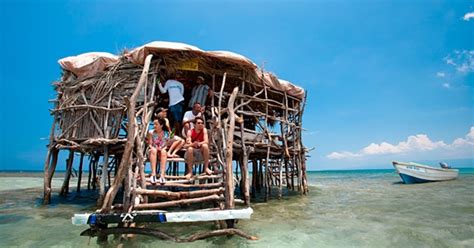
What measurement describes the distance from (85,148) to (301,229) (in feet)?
21.2

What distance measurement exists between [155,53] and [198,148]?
118 inches

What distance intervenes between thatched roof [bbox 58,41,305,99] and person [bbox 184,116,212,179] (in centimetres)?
231

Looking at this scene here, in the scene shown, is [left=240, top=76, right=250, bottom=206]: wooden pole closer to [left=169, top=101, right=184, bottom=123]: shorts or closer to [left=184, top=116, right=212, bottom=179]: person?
[left=184, top=116, right=212, bottom=179]: person

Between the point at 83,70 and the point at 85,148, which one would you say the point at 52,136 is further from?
the point at 83,70

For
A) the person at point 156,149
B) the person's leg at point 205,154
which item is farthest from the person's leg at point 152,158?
the person's leg at point 205,154

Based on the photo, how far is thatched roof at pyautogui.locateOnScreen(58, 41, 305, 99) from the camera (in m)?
7.33

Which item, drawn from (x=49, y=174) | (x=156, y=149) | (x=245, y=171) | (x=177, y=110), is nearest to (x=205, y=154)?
(x=156, y=149)

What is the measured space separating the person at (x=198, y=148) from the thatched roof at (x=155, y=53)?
2.31m

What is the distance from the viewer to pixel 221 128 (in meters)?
5.67

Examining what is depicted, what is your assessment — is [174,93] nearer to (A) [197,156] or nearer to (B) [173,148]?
(B) [173,148]

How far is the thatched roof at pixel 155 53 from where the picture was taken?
7.33 m

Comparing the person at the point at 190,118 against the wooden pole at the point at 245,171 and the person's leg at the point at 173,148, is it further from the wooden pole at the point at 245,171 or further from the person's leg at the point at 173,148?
the wooden pole at the point at 245,171

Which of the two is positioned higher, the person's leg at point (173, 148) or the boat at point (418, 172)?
the person's leg at point (173, 148)

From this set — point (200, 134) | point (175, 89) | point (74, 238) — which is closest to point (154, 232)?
point (74, 238)
